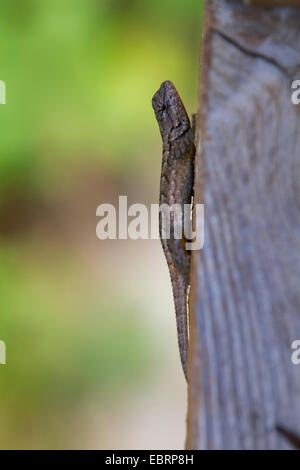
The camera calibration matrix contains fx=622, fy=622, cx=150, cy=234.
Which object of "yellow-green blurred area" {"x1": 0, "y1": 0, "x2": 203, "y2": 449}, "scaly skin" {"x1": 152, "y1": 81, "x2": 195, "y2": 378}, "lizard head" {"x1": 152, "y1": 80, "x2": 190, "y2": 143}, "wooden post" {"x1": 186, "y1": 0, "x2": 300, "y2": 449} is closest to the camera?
"wooden post" {"x1": 186, "y1": 0, "x2": 300, "y2": 449}

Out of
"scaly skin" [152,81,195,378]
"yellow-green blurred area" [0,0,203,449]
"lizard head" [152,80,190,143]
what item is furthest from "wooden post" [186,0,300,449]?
"yellow-green blurred area" [0,0,203,449]

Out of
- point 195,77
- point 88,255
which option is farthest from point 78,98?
point 88,255

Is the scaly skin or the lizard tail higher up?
the scaly skin

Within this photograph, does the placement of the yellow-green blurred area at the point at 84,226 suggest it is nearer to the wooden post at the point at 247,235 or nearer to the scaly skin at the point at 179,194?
the scaly skin at the point at 179,194

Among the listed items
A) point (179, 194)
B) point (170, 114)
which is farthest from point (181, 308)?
point (170, 114)

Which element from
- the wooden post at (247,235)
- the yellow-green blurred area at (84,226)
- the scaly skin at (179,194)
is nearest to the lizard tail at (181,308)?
the scaly skin at (179,194)

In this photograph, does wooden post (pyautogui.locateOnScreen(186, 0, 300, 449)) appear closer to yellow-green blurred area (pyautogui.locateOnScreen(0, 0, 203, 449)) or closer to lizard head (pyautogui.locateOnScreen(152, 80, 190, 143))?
lizard head (pyautogui.locateOnScreen(152, 80, 190, 143))

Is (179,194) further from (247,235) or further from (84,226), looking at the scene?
(84,226)

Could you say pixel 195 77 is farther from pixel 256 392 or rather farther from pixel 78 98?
pixel 256 392
